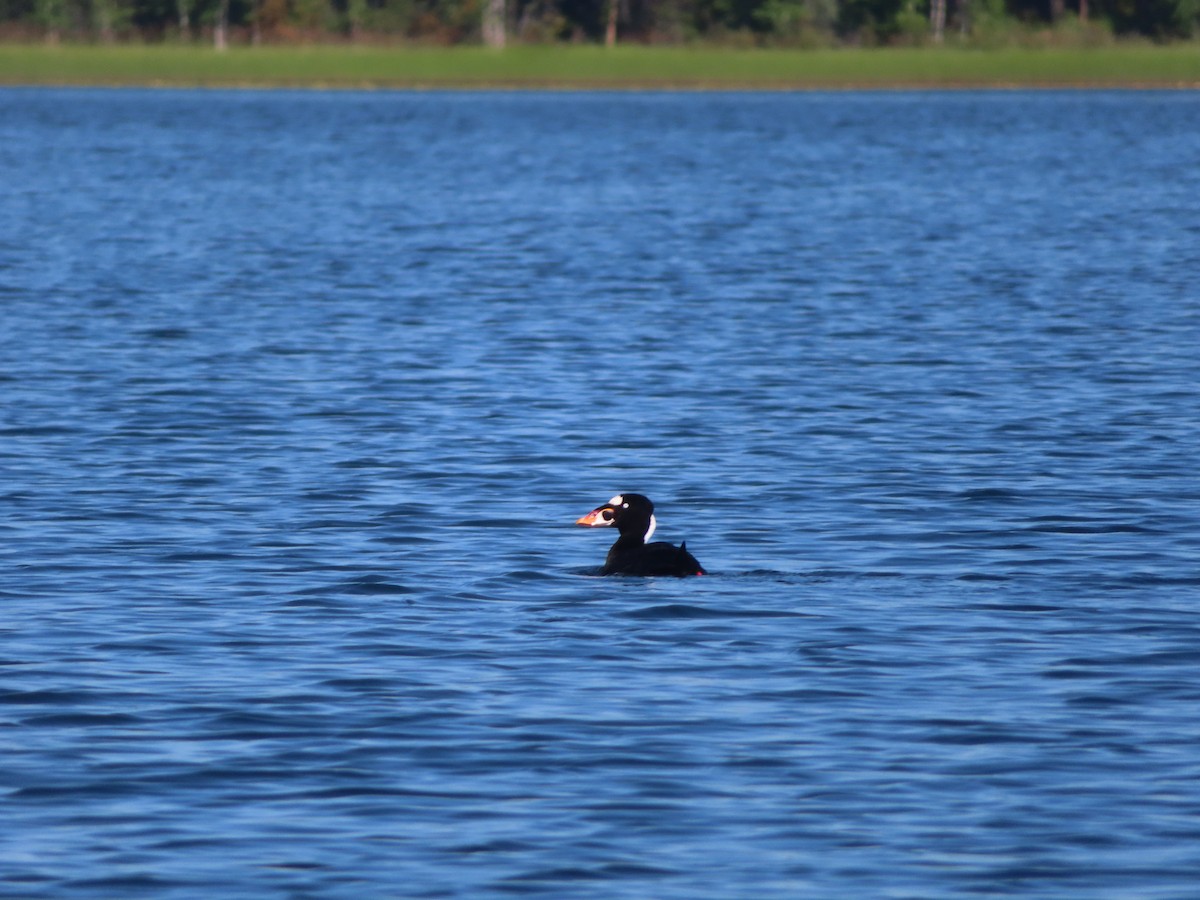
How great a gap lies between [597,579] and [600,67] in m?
95.2

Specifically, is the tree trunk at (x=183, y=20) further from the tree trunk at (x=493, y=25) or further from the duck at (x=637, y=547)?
the duck at (x=637, y=547)

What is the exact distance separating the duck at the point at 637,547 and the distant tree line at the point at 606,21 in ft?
311

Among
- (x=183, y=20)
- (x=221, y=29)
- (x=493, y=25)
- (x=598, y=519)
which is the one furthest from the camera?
(x=183, y=20)

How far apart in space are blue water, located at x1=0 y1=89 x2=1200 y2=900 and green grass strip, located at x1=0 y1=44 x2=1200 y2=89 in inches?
2625

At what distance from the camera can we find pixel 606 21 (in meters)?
116

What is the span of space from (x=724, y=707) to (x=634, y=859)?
2.29 m

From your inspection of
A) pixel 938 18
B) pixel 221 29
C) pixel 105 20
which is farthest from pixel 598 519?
pixel 105 20

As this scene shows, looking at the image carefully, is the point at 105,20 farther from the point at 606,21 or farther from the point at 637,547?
the point at 637,547

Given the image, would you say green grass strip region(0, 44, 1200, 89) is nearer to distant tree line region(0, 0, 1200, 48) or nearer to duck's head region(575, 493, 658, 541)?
distant tree line region(0, 0, 1200, 48)

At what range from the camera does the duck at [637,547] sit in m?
14.0

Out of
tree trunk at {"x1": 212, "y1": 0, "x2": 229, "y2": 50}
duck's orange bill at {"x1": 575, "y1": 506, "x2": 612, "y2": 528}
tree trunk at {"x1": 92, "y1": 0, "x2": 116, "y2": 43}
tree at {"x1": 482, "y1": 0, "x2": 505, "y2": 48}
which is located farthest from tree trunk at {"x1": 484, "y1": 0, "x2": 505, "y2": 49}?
duck's orange bill at {"x1": 575, "y1": 506, "x2": 612, "y2": 528}

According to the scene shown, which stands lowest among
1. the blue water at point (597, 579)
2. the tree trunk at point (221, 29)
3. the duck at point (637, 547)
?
the blue water at point (597, 579)

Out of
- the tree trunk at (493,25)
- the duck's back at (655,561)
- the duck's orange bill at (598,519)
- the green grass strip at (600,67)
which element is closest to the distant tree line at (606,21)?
the tree trunk at (493,25)

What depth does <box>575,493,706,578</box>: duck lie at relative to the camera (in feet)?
46.0
